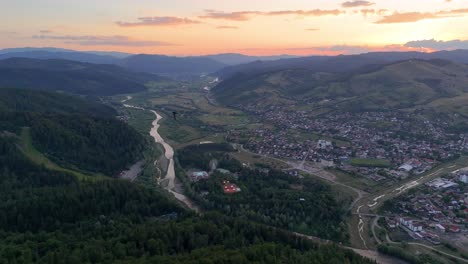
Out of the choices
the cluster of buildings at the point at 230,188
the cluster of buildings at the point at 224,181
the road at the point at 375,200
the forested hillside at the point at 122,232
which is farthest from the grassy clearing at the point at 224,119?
the forested hillside at the point at 122,232

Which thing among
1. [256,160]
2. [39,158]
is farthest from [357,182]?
[39,158]

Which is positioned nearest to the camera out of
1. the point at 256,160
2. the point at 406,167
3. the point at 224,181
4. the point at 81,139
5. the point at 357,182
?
the point at 224,181

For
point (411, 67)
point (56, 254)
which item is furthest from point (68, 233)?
point (411, 67)

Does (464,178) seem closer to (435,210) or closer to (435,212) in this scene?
(435,210)

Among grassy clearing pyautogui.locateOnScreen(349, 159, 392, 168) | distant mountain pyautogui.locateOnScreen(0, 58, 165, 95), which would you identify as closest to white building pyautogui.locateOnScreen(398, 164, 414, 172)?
grassy clearing pyautogui.locateOnScreen(349, 159, 392, 168)

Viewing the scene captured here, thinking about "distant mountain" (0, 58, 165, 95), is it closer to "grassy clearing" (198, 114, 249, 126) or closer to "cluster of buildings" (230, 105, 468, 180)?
"grassy clearing" (198, 114, 249, 126)

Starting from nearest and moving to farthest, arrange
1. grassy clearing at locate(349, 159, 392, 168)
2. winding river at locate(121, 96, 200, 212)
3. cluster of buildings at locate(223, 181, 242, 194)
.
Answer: winding river at locate(121, 96, 200, 212) < cluster of buildings at locate(223, 181, 242, 194) < grassy clearing at locate(349, 159, 392, 168)

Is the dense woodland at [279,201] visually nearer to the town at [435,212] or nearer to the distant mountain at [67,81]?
the town at [435,212]
